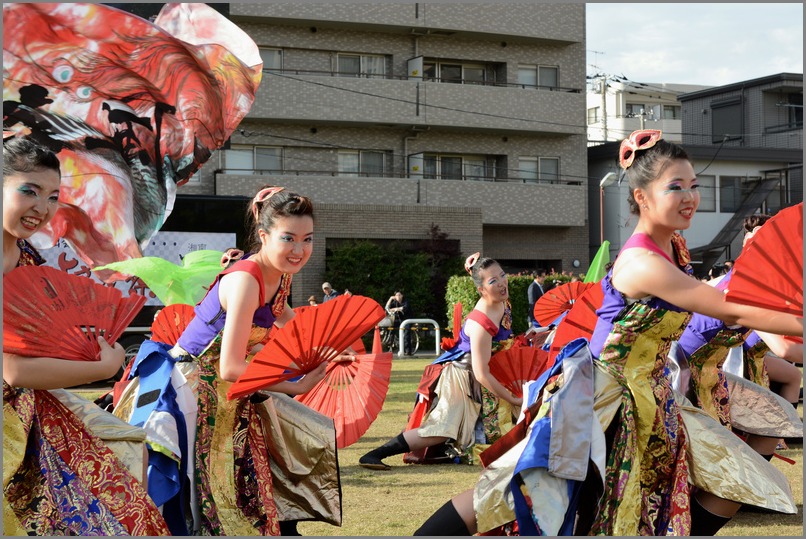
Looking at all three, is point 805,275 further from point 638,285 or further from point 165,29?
point 165,29

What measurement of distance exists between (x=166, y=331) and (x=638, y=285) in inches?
111

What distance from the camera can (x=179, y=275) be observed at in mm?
7637

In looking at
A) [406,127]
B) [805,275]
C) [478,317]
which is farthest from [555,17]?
[805,275]

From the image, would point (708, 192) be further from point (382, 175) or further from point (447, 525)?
point (447, 525)

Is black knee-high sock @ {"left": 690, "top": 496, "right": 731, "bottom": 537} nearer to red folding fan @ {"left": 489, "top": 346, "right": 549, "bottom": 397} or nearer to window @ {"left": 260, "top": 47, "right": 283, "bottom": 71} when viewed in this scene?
red folding fan @ {"left": 489, "top": 346, "right": 549, "bottom": 397}

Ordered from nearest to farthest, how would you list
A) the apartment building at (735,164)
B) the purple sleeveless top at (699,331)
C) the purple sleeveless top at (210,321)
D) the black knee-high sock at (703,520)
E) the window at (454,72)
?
the black knee-high sock at (703,520) < the purple sleeveless top at (210,321) < the purple sleeveless top at (699,331) < the window at (454,72) < the apartment building at (735,164)

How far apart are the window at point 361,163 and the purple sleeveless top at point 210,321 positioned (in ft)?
74.5

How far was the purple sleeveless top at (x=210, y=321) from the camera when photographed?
444 cm

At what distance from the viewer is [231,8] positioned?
84.2ft

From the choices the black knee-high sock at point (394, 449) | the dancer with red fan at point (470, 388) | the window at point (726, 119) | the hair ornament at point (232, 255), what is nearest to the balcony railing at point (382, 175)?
the window at point (726, 119)

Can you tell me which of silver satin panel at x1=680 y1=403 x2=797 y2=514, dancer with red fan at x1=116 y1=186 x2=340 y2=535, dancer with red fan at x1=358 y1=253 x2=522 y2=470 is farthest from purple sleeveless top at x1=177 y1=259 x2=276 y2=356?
dancer with red fan at x1=358 y1=253 x2=522 y2=470

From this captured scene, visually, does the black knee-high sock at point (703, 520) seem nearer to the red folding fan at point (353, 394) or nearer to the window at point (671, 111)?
the red folding fan at point (353, 394)

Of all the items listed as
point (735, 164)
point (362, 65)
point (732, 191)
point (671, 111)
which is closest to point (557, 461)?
point (362, 65)

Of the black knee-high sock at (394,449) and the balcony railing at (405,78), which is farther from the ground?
the balcony railing at (405,78)
